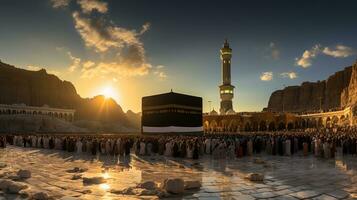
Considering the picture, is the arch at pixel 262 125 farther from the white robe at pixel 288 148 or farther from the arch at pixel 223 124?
the white robe at pixel 288 148

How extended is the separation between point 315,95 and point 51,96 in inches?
3217

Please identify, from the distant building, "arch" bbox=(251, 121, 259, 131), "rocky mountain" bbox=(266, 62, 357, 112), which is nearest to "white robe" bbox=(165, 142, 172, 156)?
"arch" bbox=(251, 121, 259, 131)

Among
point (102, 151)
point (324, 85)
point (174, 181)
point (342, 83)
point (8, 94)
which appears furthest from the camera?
point (324, 85)

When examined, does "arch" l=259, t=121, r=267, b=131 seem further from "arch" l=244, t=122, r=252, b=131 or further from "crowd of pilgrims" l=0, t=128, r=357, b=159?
"crowd of pilgrims" l=0, t=128, r=357, b=159

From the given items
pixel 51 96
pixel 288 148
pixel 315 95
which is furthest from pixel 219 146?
pixel 315 95

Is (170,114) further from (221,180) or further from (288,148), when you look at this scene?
(221,180)

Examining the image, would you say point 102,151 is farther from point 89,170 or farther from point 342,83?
point 342,83

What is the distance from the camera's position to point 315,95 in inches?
4156

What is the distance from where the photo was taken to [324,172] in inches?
404

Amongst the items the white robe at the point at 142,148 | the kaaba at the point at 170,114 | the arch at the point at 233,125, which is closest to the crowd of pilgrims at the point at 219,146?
the white robe at the point at 142,148

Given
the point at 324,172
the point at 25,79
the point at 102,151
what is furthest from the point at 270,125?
the point at 25,79

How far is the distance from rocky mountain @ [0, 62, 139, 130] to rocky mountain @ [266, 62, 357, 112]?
5431cm

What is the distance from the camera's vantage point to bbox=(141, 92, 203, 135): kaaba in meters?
30.7

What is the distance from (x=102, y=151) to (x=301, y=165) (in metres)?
9.91
